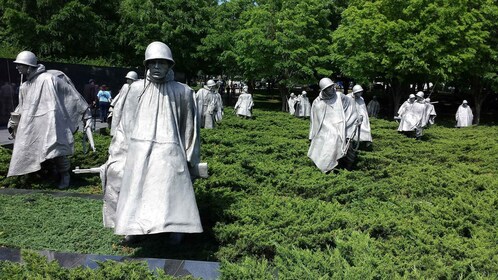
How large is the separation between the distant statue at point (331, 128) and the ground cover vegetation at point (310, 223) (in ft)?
1.54

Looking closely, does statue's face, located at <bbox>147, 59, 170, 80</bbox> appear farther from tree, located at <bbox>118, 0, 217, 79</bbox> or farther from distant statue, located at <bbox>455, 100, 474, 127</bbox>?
tree, located at <bbox>118, 0, 217, 79</bbox>

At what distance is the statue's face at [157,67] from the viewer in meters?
5.14

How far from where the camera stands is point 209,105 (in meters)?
17.3

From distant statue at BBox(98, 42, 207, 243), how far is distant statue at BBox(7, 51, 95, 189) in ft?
10.4

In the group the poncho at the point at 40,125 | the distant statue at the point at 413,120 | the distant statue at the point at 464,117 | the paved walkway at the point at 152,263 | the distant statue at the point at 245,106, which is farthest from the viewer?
the distant statue at the point at 464,117

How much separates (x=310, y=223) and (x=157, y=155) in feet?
6.69

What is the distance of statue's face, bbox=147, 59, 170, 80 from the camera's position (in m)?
5.14

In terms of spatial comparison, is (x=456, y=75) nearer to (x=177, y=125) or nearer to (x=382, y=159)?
(x=382, y=159)

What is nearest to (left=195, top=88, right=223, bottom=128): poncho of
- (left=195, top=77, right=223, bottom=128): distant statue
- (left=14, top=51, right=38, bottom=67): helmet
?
(left=195, top=77, right=223, bottom=128): distant statue

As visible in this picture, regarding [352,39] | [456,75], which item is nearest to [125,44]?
[352,39]

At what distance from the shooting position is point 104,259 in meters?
4.44

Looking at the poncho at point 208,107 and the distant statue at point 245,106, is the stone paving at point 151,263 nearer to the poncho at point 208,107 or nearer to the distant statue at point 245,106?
the poncho at point 208,107

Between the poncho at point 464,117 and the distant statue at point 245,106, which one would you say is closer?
the distant statue at point 245,106

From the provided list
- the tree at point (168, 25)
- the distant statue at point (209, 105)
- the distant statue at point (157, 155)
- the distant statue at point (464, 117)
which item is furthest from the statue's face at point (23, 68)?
the distant statue at point (464, 117)
